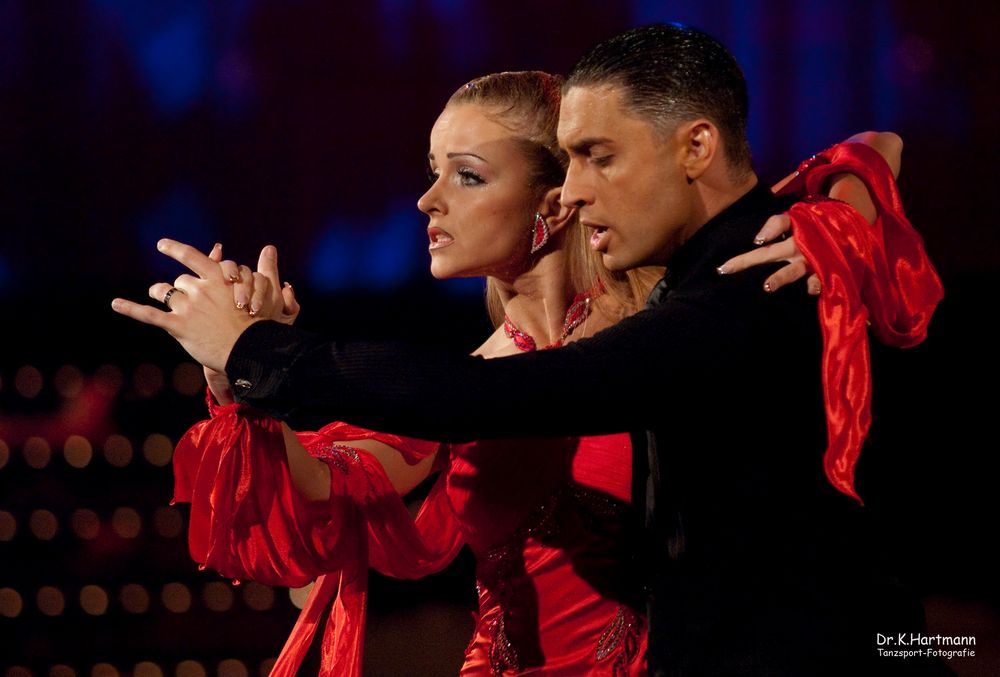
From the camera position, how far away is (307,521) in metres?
1.71

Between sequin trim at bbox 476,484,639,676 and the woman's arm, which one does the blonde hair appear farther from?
the woman's arm

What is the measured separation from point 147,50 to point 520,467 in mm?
2236

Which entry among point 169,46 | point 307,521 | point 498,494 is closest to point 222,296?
point 307,521

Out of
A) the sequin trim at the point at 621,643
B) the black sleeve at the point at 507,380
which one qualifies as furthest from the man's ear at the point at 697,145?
the sequin trim at the point at 621,643

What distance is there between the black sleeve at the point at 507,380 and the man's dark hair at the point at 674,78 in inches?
12.0

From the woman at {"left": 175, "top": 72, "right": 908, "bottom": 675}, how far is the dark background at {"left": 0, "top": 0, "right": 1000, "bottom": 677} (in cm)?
134

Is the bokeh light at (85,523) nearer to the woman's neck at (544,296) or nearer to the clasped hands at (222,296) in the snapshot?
the woman's neck at (544,296)

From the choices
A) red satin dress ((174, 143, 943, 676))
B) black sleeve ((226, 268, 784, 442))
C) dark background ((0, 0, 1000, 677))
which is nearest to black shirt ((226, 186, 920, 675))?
black sleeve ((226, 268, 784, 442))

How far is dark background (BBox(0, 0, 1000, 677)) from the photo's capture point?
3.01 meters

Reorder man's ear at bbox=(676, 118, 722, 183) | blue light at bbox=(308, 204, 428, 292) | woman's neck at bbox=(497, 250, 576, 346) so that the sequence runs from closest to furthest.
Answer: man's ear at bbox=(676, 118, 722, 183), woman's neck at bbox=(497, 250, 576, 346), blue light at bbox=(308, 204, 428, 292)

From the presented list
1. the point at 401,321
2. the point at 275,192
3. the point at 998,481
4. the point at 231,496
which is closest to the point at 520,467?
the point at 231,496

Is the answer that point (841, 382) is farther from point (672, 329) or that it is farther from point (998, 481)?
point (998, 481)

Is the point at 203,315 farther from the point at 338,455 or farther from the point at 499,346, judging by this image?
the point at 499,346

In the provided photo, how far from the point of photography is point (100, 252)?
135 inches
